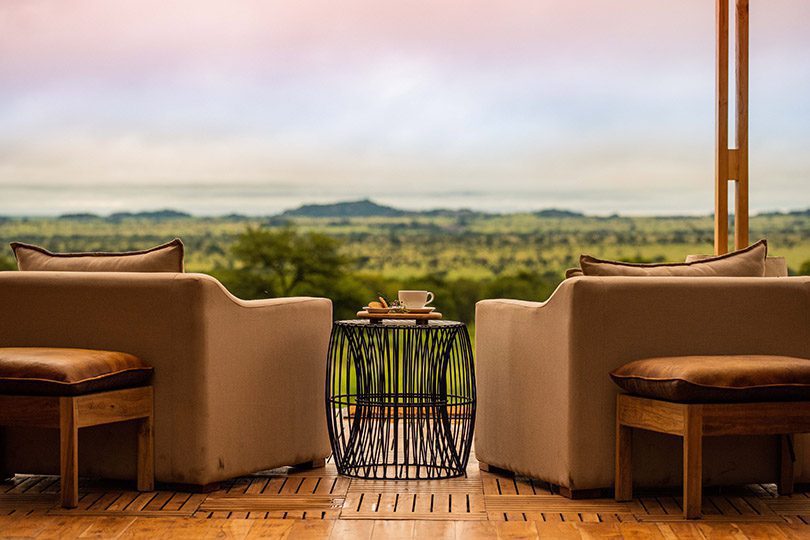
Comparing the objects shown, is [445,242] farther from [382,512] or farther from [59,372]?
[59,372]

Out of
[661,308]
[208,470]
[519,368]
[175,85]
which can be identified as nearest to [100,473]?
[208,470]

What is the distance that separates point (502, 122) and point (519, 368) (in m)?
3.84

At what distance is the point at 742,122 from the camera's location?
540 cm

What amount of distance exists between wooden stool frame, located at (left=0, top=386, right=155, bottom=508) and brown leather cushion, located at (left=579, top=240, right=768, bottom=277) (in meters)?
1.61

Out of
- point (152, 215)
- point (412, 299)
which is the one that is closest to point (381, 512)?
point (412, 299)

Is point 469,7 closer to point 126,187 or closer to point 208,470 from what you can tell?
point 126,187

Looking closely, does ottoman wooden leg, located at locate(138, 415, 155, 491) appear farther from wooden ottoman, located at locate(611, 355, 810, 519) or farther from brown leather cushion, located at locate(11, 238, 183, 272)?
wooden ottoman, located at locate(611, 355, 810, 519)

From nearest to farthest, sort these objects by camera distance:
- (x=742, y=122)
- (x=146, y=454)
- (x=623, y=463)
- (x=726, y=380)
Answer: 1. (x=726, y=380)
2. (x=623, y=463)
3. (x=146, y=454)
4. (x=742, y=122)

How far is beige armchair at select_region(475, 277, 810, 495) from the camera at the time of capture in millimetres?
3475

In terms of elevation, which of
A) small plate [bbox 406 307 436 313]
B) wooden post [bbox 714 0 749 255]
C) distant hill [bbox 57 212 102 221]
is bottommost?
small plate [bbox 406 307 436 313]

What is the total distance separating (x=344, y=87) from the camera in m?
7.42

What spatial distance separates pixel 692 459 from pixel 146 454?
1.79 m

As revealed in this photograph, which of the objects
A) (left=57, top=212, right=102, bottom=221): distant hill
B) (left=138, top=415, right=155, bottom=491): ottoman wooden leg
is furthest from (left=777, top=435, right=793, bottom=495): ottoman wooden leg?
(left=57, top=212, right=102, bottom=221): distant hill

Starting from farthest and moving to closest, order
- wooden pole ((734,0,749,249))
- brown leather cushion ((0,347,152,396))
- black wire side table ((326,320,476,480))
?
wooden pole ((734,0,749,249)) < black wire side table ((326,320,476,480)) < brown leather cushion ((0,347,152,396))
